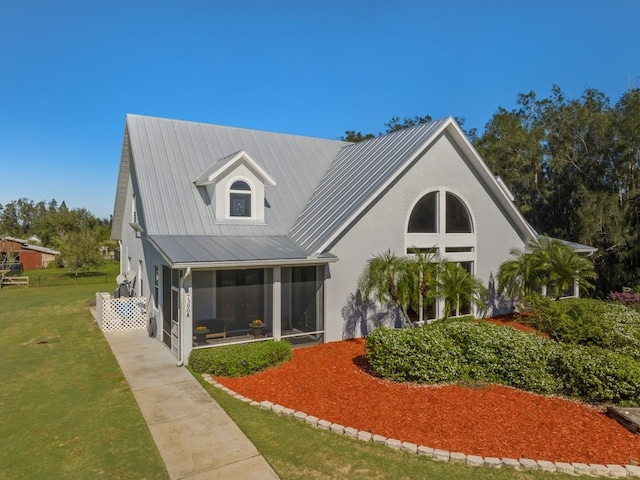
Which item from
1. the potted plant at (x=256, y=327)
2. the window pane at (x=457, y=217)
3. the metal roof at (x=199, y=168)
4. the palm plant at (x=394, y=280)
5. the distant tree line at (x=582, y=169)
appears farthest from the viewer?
the distant tree line at (x=582, y=169)

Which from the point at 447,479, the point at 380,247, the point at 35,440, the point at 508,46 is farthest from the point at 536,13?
the point at 35,440

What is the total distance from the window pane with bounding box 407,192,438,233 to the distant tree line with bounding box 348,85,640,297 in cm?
1593

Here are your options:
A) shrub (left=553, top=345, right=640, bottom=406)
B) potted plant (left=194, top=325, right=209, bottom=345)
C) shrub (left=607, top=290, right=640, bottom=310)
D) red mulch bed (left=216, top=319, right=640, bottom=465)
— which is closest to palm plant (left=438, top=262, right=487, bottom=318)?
red mulch bed (left=216, top=319, right=640, bottom=465)

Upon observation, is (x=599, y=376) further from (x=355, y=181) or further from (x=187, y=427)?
(x=355, y=181)

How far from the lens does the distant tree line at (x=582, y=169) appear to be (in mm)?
26031

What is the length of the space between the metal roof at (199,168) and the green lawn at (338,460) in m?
8.30

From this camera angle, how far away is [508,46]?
1728cm

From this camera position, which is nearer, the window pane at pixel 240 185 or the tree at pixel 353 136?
the window pane at pixel 240 185

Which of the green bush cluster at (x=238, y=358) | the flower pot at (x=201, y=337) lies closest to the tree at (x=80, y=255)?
the flower pot at (x=201, y=337)

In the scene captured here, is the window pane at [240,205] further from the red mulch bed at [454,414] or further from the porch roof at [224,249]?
the red mulch bed at [454,414]

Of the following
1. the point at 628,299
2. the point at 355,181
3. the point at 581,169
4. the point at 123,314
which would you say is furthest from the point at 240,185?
the point at 581,169

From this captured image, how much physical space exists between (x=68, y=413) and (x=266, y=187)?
10.5 m

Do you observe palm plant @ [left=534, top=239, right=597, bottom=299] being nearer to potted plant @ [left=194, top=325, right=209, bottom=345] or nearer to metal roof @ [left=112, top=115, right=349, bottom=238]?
metal roof @ [left=112, top=115, right=349, bottom=238]

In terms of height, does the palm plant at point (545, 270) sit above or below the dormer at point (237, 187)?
below
